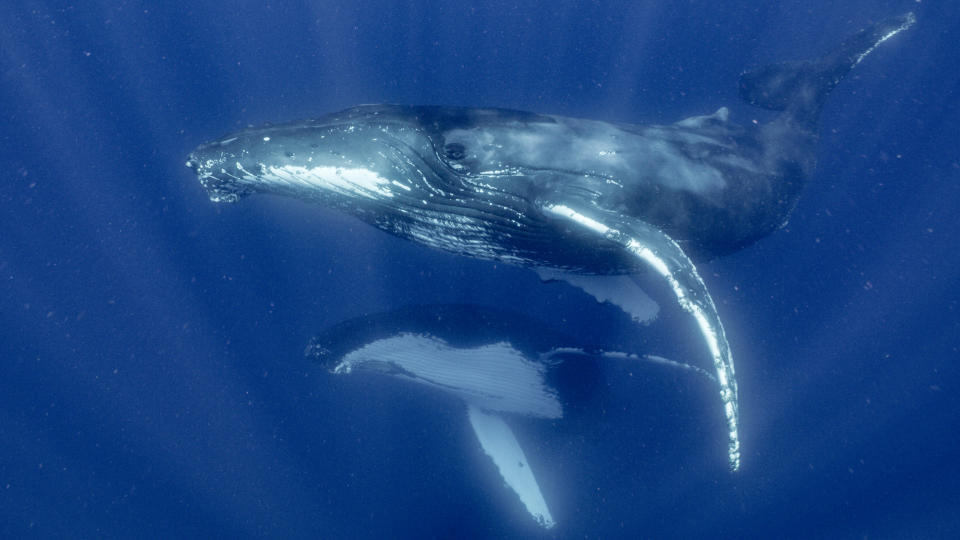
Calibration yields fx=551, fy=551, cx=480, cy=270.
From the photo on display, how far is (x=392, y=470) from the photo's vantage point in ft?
33.6

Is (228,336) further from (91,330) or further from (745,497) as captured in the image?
(745,497)

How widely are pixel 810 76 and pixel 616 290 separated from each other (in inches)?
237

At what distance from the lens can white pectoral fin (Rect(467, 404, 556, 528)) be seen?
9.34 m

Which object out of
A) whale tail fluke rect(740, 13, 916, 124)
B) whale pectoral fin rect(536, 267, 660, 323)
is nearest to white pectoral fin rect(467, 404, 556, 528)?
whale pectoral fin rect(536, 267, 660, 323)

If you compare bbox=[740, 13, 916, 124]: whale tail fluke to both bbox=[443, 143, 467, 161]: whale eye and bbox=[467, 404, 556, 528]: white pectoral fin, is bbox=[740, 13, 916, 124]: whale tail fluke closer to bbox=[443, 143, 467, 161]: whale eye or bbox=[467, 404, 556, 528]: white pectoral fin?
bbox=[443, 143, 467, 161]: whale eye

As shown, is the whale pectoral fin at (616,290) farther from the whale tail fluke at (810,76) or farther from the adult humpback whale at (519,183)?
the whale tail fluke at (810,76)

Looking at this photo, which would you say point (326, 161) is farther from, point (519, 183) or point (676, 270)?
point (676, 270)

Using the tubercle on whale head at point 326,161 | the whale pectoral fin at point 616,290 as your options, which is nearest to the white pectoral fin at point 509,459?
the whale pectoral fin at point 616,290

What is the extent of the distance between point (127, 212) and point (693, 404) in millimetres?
12867

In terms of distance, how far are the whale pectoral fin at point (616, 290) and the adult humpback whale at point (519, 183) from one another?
23.7 inches

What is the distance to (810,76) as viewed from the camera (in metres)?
10.1

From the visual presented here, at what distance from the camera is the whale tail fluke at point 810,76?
9539 mm

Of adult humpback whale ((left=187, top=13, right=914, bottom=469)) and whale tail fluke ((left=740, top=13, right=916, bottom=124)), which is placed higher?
whale tail fluke ((left=740, top=13, right=916, bottom=124))

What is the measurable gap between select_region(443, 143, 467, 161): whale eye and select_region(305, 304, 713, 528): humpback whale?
3485 millimetres
